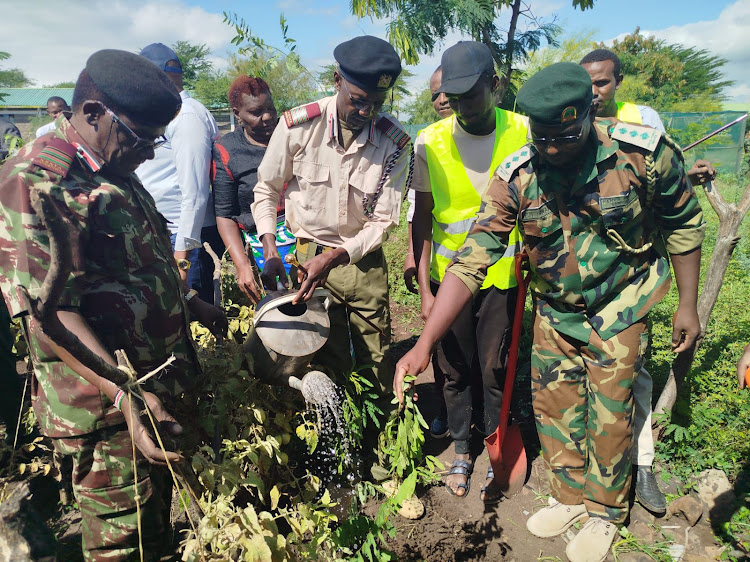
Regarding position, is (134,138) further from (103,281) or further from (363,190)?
(363,190)

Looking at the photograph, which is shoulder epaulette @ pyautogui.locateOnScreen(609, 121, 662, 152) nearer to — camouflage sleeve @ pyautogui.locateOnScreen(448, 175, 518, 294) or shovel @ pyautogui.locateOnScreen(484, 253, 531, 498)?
camouflage sleeve @ pyautogui.locateOnScreen(448, 175, 518, 294)

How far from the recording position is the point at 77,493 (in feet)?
5.94

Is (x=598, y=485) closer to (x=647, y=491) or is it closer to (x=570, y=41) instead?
(x=647, y=491)

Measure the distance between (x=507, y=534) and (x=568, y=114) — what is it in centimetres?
211

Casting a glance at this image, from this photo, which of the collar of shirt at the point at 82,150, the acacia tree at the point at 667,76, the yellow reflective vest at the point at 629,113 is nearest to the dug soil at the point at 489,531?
the collar of shirt at the point at 82,150

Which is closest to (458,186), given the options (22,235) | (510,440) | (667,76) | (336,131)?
Result: (336,131)

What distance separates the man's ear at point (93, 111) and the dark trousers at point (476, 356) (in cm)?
190

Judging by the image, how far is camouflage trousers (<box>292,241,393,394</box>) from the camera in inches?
112

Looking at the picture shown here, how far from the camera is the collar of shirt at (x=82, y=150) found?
1.62m

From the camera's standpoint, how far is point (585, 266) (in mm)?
2365

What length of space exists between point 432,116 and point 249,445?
28458 mm

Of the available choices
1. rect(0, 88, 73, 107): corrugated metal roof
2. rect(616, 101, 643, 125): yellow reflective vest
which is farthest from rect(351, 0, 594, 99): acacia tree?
rect(0, 88, 73, 107): corrugated metal roof

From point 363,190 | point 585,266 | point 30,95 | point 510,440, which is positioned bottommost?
point 510,440

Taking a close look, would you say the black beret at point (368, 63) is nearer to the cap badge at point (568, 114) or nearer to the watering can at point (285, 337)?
the cap badge at point (568, 114)
